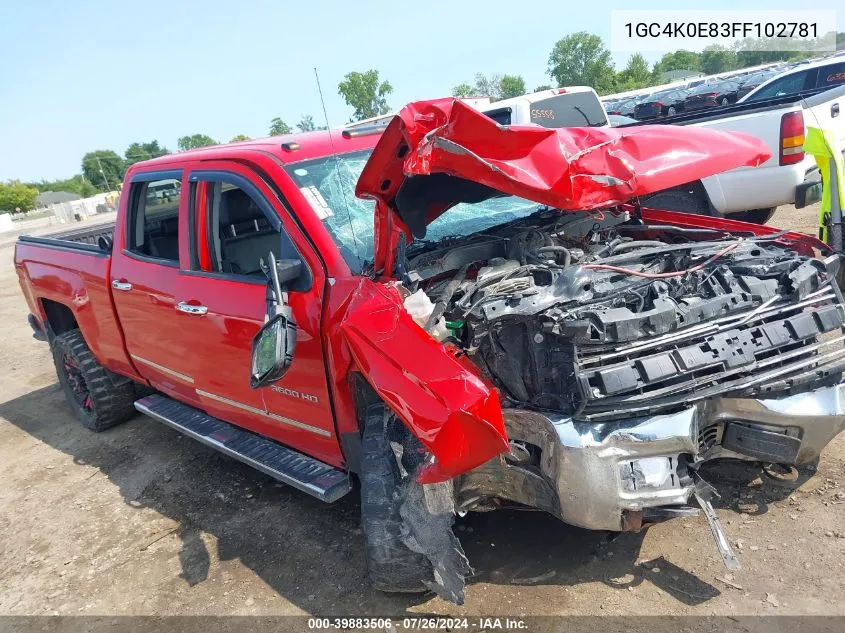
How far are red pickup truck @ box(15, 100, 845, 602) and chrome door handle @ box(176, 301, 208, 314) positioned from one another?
0.01 metres

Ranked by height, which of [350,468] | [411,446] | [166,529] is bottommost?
[166,529]

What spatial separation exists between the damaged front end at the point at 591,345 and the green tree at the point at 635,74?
155ft

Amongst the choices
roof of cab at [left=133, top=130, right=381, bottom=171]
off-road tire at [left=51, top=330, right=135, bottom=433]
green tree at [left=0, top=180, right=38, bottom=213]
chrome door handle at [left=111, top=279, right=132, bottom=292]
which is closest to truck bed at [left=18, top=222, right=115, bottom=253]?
chrome door handle at [left=111, top=279, right=132, bottom=292]

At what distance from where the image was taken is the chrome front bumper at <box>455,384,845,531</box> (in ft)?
7.61

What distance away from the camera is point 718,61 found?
198 feet

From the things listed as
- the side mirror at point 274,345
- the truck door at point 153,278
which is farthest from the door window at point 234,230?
the side mirror at point 274,345

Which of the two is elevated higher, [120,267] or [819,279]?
[120,267]

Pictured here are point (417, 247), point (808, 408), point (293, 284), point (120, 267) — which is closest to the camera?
point (808, 408)

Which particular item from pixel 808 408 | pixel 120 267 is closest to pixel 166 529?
pixel 120 267

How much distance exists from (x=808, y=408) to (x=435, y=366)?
150 cm

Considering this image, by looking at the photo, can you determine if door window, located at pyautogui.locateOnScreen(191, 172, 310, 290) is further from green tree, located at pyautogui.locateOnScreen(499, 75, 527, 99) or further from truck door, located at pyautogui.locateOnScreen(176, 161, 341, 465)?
green tree, located at pyautogui.locateOnScreen(499, 75, 527, 99)

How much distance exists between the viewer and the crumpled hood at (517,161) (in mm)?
2576

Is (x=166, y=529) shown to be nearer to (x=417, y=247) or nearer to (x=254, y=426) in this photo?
(x=254, y=426)

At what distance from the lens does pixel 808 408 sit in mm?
2539
